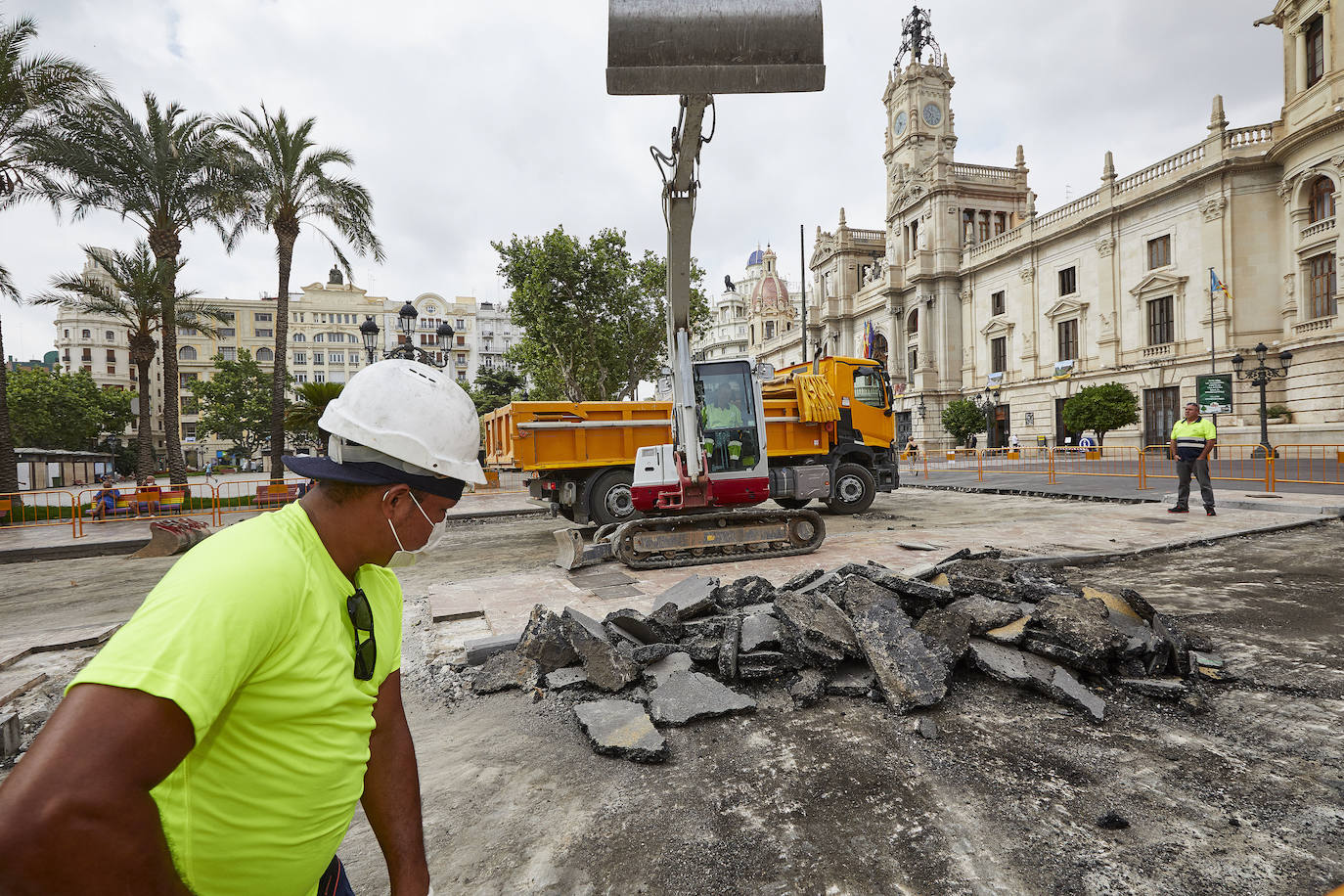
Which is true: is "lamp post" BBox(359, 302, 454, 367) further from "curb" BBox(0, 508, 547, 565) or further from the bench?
"curb" BBox(0, 508, 547, 565)

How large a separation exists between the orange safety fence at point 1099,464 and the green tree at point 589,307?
16.1m

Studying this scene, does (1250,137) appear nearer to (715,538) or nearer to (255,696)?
(715,538)

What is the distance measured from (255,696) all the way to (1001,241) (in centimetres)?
5307

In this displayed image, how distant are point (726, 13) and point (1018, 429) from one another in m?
46.6

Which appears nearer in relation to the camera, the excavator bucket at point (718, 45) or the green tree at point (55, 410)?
the excavator bucket at point (718, 45)

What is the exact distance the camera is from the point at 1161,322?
35.2 metres

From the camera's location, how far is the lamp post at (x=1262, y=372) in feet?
81.3

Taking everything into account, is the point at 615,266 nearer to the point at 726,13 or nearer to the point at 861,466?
the point at 861,466

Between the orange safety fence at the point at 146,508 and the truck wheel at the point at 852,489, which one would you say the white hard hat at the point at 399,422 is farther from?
the orange safety fence at the point at 146,508

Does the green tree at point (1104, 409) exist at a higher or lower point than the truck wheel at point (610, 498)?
higher

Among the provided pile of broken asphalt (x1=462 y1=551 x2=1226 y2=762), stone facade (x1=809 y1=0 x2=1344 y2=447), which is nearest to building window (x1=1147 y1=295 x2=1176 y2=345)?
stone facade (x1=809 y1=0 x2=1344 y2=447)

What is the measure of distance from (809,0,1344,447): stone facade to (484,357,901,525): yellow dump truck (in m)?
2.34

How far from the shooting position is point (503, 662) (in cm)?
489

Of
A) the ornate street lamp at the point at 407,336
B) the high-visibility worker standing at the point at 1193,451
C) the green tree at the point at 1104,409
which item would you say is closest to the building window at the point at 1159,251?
the green tree at the point at 1104,409
